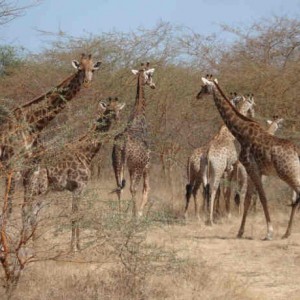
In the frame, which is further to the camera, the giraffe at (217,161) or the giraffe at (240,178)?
the giraffe at (240,178)

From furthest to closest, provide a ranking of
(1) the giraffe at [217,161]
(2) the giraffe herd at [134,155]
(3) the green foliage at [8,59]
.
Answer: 1. (3) the green foliage at [8,59]
2. (1) the giraffe at [217,161]
3. (2) the giraffe herd at [134,155]

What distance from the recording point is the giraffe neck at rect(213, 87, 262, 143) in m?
11.0

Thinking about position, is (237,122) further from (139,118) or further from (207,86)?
(139,118)

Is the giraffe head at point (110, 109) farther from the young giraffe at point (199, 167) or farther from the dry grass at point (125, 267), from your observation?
the young giraffe at point (199, 167)

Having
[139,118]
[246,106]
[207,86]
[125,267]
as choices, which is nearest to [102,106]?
[139,118]

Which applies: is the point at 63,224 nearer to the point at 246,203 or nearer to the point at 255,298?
the point at 255,298

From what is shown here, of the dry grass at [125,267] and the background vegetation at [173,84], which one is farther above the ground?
the background vegetation at [173,84]

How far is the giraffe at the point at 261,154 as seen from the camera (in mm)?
10250

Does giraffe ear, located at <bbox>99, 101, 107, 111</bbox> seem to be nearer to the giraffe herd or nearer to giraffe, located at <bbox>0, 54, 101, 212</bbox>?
the giraffe herd

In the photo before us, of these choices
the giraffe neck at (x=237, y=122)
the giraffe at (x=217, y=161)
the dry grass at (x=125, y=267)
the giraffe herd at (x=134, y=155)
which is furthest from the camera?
the giraffe at (x=217, y=161)

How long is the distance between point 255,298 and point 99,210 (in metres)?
1.70

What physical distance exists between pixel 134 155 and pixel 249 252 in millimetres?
2772

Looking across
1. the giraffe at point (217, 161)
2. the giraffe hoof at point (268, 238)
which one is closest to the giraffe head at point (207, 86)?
the giraffe at point (217, 161)

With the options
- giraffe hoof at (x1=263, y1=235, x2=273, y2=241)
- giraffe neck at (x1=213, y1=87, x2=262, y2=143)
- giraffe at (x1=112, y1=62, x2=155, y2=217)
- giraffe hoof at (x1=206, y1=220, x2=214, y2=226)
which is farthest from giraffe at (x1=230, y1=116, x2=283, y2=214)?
giraffe hoof at (x1=263, y1=235, x2=273, y2=241)
